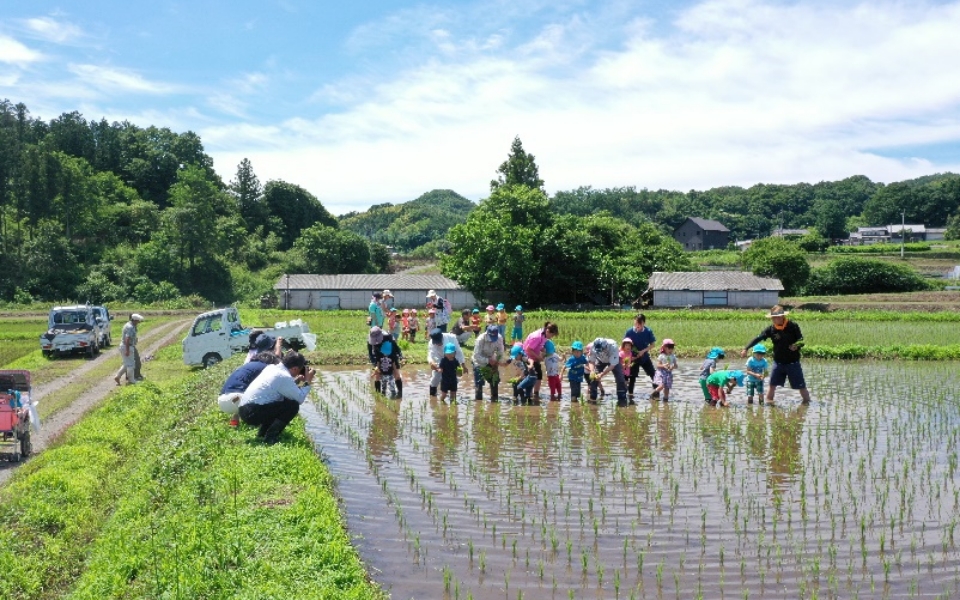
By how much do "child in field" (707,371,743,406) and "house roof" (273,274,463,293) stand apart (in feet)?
149

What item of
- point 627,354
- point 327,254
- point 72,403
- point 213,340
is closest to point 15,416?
point 72,403

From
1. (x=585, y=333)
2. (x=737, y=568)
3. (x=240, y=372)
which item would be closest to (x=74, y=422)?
(x=240, y=372)

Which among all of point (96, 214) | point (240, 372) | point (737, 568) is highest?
point (96, 214)

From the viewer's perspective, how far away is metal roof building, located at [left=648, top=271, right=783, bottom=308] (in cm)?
5606

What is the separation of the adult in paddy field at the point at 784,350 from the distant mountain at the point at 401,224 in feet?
414

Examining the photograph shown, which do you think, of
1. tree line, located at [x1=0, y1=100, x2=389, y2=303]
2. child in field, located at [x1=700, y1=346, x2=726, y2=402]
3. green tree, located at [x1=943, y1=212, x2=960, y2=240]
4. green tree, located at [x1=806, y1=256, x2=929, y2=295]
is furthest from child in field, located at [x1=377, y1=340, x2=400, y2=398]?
green tree, located at [x1=943, y1=212, x2=960, y2=240]

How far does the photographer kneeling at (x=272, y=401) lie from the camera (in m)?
10.6

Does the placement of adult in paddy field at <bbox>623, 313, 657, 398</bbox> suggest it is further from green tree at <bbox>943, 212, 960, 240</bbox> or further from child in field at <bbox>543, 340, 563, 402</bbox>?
green tree at <bbox>943, 212, 960, 240</bbox>

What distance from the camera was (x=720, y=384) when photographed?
15.1m

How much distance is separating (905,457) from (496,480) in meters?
5.72

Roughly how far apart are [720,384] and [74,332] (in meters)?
19.3

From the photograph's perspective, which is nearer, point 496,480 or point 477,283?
point 496,480

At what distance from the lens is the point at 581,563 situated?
278 inches

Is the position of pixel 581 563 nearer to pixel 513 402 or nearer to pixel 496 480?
pixel 496 480
